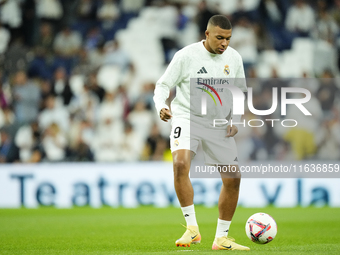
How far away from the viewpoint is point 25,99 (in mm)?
15055

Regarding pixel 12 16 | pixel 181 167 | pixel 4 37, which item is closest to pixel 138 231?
pixel 181 167

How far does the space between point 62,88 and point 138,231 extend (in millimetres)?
7731

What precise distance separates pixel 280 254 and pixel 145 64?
12.1m

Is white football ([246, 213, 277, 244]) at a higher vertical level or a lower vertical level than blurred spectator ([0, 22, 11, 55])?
lower

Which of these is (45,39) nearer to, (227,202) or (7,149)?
(7,149)

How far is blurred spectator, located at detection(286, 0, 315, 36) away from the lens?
17.5m

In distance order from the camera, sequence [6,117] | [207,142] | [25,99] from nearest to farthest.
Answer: [207,142] → [6,117] → [25,99]

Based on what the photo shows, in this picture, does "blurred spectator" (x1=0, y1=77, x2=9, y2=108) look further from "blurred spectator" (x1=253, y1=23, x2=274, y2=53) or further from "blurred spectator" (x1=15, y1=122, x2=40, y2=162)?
"blurred spectator" (x1=253, y1=23, x2=274, y2=53)

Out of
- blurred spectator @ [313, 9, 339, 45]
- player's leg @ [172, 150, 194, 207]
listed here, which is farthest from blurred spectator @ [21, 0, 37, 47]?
player's leg @ [172, 150, 194, 207]

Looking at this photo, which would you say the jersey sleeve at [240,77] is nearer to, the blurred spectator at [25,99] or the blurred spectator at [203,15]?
the blurred spectator at [25,99]

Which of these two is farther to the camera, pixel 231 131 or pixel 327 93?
pixel 327 93

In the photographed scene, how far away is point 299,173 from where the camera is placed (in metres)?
13.4

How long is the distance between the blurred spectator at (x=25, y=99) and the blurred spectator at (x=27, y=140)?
11.4 inches

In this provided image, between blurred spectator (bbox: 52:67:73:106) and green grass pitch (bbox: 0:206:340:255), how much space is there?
3405 millimetres
